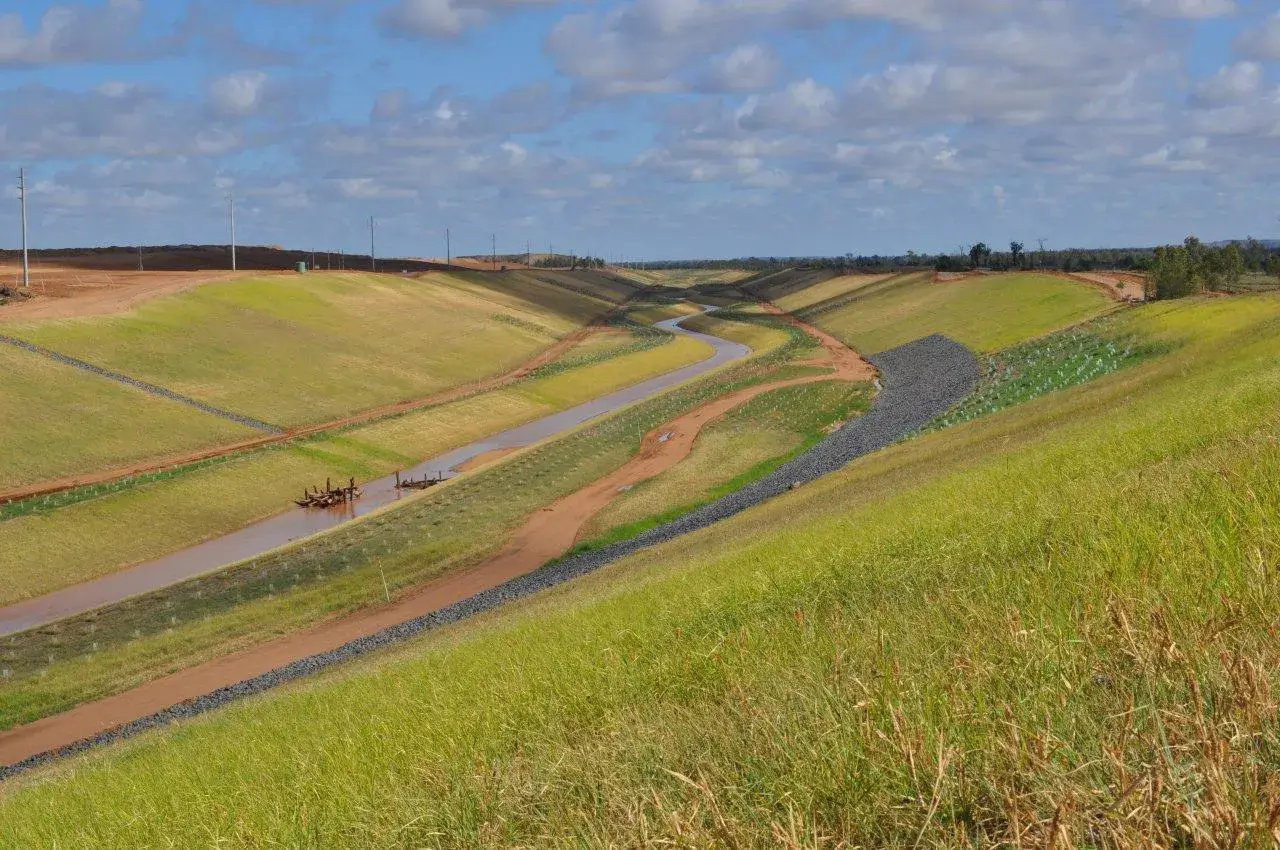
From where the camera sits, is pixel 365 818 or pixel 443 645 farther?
pixel 443 645

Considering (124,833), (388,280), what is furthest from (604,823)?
(388,280)

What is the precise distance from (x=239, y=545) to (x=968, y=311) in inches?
3672

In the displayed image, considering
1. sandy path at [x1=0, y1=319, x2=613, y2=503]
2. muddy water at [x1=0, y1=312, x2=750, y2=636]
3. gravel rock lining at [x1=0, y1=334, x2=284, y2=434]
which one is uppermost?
gravel rock lining at [x1=0, y1=334, x2=284, y2=434]

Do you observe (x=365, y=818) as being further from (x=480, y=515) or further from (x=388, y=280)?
(x=388, y=280)

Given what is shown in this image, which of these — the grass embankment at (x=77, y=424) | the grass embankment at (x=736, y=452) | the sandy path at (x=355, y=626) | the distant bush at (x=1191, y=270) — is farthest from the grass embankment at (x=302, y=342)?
the distant bush at (x=1191, y=270)

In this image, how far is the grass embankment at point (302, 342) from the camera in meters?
84.4

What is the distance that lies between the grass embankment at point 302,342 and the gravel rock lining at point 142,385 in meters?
1.30

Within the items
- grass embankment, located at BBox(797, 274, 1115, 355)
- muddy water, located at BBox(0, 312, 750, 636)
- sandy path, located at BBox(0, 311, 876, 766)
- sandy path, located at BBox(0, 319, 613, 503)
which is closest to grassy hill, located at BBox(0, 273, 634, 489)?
sandy path, located at BBox(0, 319, 613, 503)

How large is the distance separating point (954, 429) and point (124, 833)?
40313mm

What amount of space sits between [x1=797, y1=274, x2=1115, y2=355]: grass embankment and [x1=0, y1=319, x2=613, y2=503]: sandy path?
136 ft

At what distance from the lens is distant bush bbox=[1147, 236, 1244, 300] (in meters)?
97.4


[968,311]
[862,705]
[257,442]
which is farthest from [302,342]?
[862,705]

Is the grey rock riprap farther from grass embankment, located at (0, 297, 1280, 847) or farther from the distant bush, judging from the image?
the distant bush

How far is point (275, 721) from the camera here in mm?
18078
